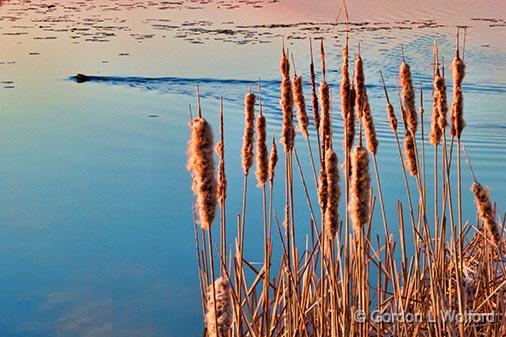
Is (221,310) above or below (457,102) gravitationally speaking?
below

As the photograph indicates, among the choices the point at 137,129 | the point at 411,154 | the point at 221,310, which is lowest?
the point at 137,129

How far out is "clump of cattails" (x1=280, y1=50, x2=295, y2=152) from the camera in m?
1.98

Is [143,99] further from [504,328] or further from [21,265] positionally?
[504,328]

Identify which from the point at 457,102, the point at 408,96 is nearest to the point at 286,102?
the point at 408,96

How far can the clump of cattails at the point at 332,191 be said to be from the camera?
1.80 m

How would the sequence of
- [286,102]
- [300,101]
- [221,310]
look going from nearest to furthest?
[221,310] < [286,102] < [300,101]

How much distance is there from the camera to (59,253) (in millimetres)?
4516

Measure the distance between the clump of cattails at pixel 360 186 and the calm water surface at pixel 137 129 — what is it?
201 centimetres

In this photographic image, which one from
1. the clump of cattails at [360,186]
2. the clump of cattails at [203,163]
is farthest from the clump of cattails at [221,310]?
the clump of cattails at [360,186]

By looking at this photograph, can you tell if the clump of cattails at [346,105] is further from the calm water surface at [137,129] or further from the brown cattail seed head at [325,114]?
the calm water surface at [137,129]

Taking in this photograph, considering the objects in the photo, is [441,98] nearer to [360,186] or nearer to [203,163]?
[360,186]

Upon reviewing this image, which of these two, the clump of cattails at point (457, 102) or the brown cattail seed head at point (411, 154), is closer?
the clump of cattails at point (457, 102)

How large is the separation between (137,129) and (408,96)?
4831 millimetres

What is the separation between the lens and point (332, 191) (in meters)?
1.81
